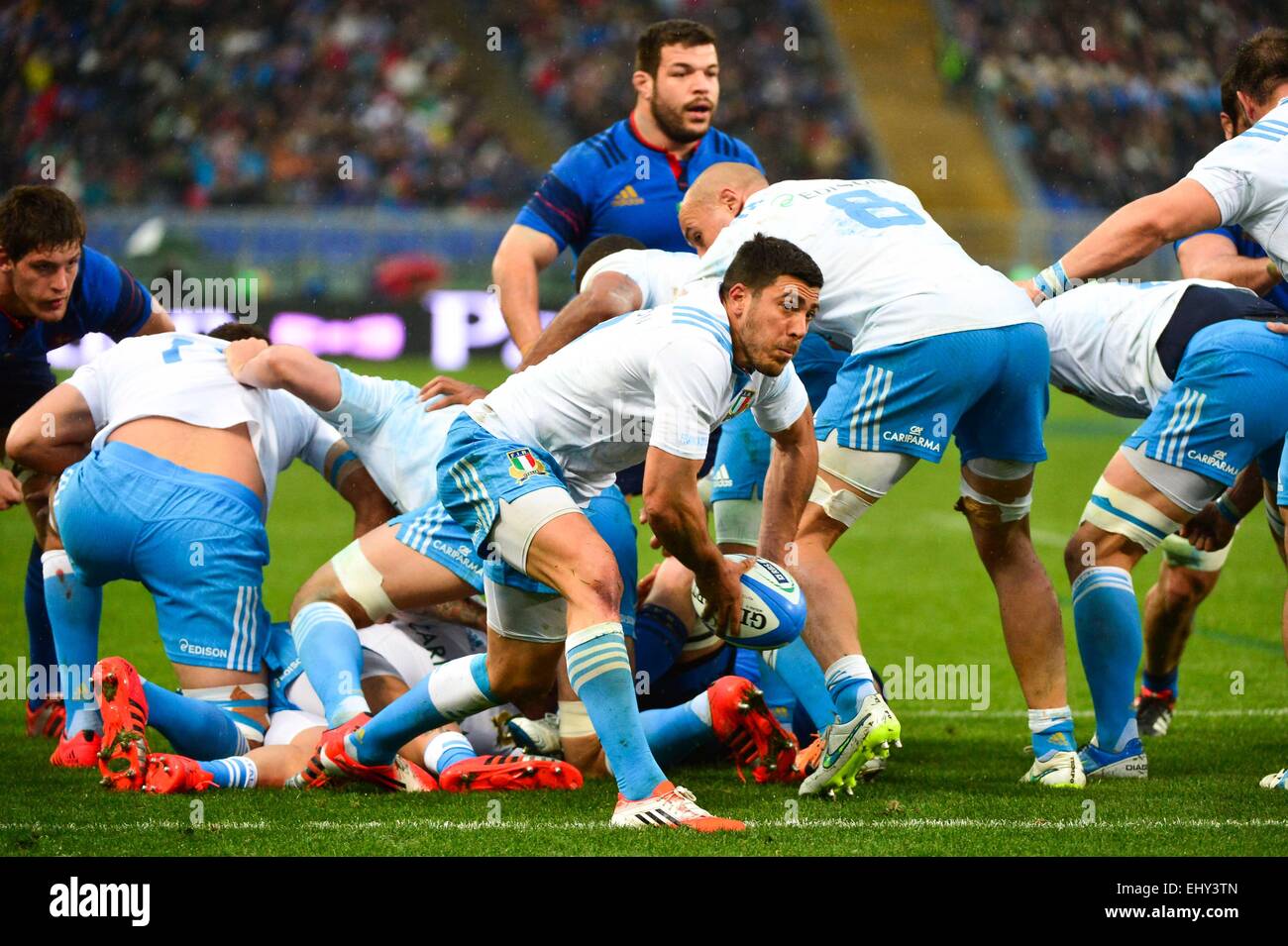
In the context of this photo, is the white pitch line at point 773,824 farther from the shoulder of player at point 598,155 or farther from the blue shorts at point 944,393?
the shoulder of player at point 598,155

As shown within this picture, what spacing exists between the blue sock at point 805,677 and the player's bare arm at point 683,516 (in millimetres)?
848

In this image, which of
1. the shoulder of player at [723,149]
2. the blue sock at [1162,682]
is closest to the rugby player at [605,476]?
the blue sock at [1162,682]

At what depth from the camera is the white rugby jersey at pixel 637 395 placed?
160 inches

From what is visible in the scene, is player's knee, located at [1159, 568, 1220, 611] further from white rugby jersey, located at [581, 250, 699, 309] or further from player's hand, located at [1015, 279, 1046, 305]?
white rugby jersey, located at [581, 250, 699, 309]

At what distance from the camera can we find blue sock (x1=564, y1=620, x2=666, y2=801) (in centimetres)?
411

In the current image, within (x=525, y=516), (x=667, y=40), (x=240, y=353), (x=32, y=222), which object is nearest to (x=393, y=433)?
(x=240, y=353)

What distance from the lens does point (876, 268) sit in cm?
482

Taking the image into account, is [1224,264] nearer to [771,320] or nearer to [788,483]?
[788,483]

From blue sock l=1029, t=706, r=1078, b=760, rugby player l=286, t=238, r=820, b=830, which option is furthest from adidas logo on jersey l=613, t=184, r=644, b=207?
blue sock l=1029, t=706, r=1078, b=760

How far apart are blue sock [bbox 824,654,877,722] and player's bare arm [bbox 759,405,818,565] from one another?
1.20ft

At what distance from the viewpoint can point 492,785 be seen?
4.73 m

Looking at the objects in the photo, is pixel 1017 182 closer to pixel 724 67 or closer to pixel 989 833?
pixel 724 67

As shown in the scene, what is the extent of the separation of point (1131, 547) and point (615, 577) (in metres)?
1.81

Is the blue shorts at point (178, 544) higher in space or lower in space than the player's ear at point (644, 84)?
lower
